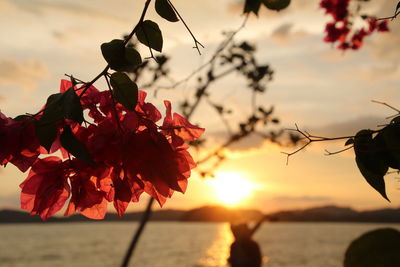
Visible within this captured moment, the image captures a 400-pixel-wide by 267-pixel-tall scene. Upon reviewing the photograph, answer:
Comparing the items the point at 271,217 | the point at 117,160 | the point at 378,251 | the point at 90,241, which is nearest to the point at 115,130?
the point at 117,160

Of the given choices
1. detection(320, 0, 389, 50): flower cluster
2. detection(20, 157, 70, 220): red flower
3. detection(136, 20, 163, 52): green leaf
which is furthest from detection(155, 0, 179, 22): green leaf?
detection(320, 0, 389, 50): flower cluster

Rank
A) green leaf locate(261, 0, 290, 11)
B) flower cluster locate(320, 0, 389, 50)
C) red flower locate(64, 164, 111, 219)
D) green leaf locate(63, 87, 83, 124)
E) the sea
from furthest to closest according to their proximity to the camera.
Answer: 1. the sea
2. flower cluster locate(320, 0, 389, 50)
3. green leaf locate(261, 0, 290, 11)
4. red flower locate(64, 164, 111, 219)
5. green leaf locate(63, 87, 83, 124)

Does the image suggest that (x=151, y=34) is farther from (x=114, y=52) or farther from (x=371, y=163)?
(x=371, y=163)

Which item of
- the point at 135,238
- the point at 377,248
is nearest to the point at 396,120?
the point at 377,248

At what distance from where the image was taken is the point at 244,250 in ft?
16.7

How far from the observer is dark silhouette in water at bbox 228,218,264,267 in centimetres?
505

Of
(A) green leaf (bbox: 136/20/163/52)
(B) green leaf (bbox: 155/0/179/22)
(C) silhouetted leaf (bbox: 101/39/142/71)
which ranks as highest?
(B) green leaf (bbox: 155/0/179/22)

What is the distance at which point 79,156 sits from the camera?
558 millimetres

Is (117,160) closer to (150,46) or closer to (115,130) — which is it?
(115,130)

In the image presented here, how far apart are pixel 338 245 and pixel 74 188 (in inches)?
2659

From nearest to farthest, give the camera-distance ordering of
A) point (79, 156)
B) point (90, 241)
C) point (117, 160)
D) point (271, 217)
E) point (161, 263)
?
point (79, 156)
point (117, 160)
point (271, 217)
point (161, 263)
point (90, 241)

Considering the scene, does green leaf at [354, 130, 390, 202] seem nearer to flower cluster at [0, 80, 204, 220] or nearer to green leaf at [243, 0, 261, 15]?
flower cluster at [0, 80, 204, 220]

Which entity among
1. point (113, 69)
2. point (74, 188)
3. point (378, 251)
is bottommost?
point (378, 251)

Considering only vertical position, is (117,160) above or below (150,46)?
below
